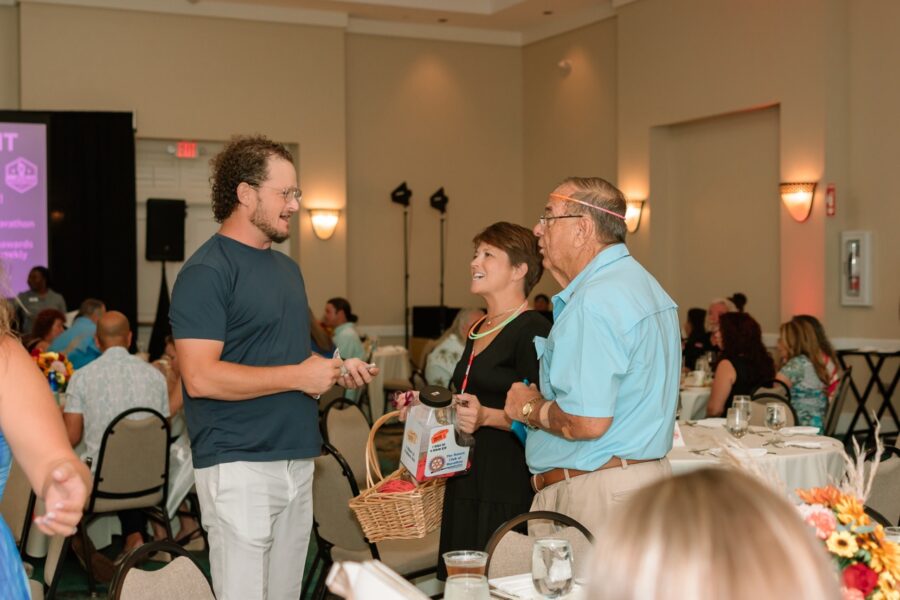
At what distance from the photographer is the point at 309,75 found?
1311cm

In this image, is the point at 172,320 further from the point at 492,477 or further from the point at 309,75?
the point at 309,75

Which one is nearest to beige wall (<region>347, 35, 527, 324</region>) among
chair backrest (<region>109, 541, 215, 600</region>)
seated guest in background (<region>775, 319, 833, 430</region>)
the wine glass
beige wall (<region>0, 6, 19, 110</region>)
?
beige wall (<region>0, 6, 19, 110</region>)

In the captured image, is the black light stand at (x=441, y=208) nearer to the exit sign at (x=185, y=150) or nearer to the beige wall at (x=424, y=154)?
the beige wall at (x=424, y=154)

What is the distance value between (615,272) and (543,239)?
0.30 metres

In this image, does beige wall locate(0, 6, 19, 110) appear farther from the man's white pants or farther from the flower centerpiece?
the man's white pants

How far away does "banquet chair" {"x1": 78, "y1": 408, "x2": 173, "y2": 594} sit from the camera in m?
5.11

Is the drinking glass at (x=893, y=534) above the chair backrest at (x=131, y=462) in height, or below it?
above

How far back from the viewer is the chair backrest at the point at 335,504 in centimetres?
393

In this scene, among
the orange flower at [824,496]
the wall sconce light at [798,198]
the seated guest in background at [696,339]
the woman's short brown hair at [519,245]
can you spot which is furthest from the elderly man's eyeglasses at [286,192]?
the wall sconce light at [798,198]

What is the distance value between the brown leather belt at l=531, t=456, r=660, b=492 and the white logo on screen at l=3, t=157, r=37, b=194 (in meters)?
10.2

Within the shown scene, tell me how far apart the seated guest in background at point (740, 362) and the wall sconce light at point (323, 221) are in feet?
24.7

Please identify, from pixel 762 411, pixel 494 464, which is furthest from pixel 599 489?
pixel 762 411

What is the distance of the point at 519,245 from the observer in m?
3.43

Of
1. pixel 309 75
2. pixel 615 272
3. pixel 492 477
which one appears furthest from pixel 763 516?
pixel 309 75
